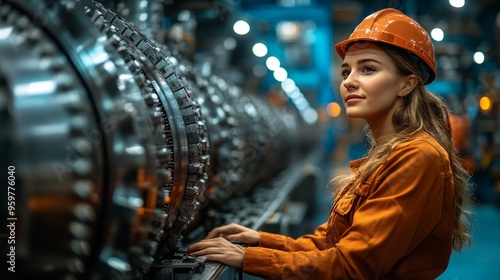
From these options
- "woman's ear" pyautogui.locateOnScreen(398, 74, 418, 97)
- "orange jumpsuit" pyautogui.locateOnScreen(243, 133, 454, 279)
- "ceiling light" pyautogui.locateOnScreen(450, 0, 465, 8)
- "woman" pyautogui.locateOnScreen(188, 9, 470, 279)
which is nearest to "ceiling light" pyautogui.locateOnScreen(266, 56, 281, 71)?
"ceiling light" pyautogui.locateOnScreen(450, 0, 465, 8)

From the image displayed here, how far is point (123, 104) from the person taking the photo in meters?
1.29

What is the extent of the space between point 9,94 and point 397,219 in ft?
3.37

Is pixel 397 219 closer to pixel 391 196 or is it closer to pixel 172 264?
pixel 391 196

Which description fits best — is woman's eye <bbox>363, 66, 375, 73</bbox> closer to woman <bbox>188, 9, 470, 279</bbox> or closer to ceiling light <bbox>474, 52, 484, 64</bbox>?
woman <bbox>188, 9, 470, 279</bbox>

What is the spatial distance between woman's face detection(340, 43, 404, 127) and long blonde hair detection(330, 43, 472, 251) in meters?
0.03

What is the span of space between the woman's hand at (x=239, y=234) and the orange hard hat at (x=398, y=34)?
776mm

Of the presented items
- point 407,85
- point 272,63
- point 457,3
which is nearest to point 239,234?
point 407,85

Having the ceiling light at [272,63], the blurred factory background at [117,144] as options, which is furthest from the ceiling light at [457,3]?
the ceiling light at [272,63]

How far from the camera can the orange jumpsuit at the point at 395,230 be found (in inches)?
64.2

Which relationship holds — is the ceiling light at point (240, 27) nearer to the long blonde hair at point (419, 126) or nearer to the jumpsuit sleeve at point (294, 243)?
the jumpsuit sleeve at point (294, 243)

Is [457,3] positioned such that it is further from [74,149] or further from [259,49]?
[74,149]

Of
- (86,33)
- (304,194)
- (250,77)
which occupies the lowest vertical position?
(304,194)

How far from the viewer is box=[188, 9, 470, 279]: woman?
1.64 m

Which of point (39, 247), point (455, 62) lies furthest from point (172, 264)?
point (455, 62)
